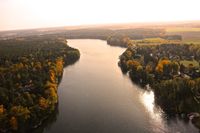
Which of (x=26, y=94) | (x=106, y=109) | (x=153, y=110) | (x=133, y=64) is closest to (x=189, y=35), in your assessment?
(x=133, y=64)

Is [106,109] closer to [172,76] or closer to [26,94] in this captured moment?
[26,94]

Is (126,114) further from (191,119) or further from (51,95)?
(51,95)

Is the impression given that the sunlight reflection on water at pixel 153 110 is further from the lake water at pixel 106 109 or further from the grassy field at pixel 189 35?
the grassy field at pixel 189 35

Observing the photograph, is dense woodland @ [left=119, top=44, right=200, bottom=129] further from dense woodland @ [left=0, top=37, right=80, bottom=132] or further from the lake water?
dense woodland @ [left=0, top=37, right=80, bottom=132]

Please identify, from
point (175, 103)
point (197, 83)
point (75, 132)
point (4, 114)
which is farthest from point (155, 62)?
point (4, 114)

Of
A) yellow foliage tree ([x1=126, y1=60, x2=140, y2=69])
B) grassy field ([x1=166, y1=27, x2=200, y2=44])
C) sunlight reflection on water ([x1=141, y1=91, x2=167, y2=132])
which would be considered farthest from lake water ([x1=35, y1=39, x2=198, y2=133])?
grassy field ([x1=166, y1=27, x2=200, y2=44])
